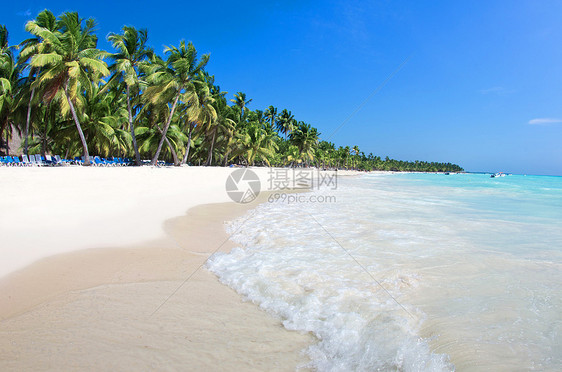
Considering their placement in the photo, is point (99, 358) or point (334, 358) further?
point (334, 358)

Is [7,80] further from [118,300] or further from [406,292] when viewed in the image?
[406,292]

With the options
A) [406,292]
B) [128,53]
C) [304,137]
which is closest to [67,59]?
[128,53]

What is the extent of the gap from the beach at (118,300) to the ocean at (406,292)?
1.29 ft

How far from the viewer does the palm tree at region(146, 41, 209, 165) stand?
19.9 meters

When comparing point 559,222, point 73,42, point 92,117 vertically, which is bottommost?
point 559,222

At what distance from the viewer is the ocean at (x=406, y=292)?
2.45 meters

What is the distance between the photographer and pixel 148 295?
3.19 metres

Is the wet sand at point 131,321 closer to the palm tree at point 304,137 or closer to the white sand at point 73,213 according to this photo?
the white sand at point 73,213

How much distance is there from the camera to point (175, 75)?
2072cm

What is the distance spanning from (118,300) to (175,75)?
68.4 feet

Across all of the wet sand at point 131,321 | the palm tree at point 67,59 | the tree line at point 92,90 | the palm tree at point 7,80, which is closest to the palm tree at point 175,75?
the tree line at point 92,90

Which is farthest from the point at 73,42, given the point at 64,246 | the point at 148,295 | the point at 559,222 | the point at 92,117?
the point at 559,222

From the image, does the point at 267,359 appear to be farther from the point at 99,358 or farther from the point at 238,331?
the point at 99,358

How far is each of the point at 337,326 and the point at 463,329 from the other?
127cm
